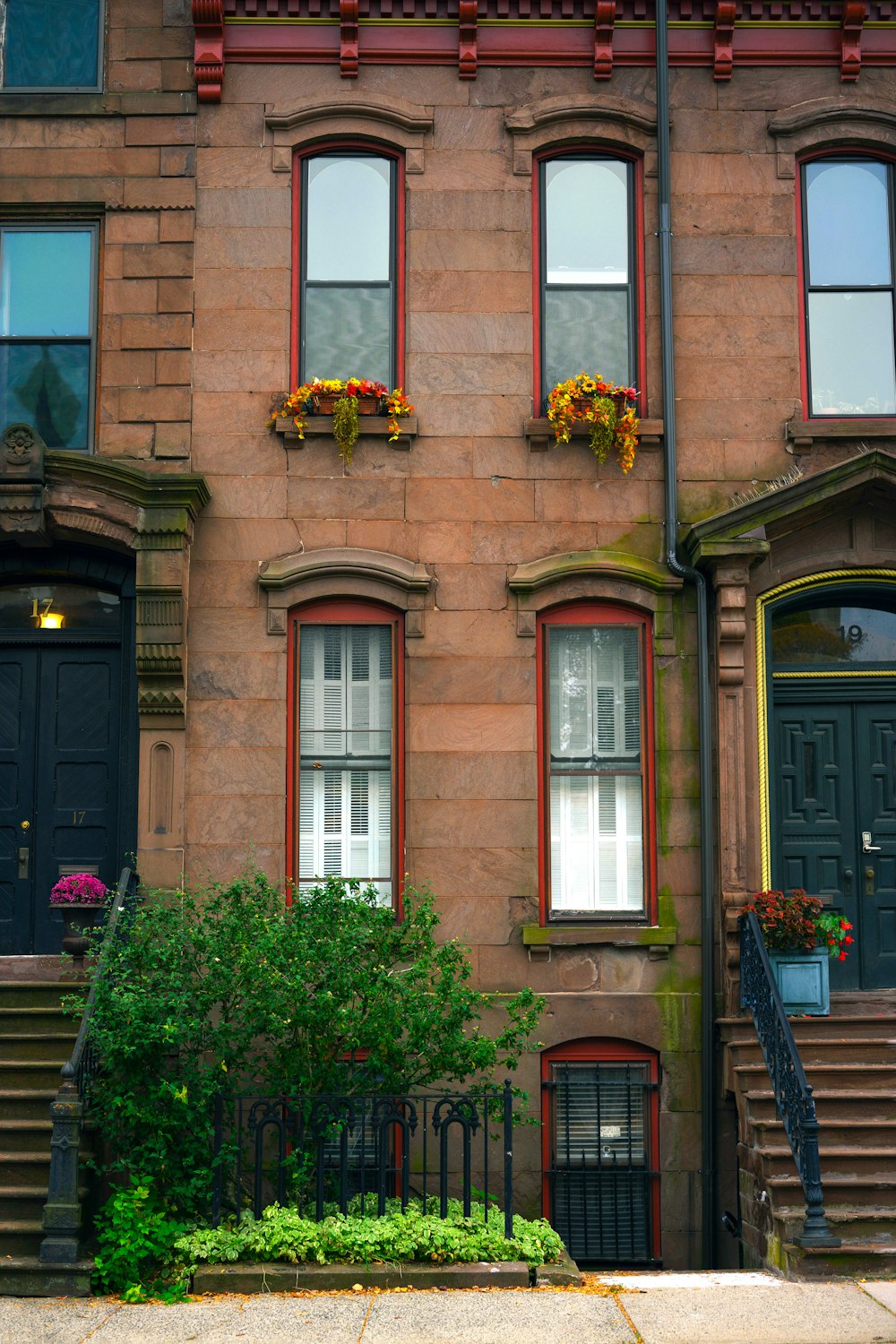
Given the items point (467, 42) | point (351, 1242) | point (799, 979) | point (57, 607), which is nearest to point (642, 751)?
point (799, 979)

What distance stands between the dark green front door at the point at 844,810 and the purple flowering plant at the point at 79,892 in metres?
5.16

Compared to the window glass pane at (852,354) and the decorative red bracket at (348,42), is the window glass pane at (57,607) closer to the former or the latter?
the decorative red bracket at (348,42)

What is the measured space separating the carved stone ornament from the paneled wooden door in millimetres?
1071

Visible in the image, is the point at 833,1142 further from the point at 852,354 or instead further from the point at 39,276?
the point at 39,276

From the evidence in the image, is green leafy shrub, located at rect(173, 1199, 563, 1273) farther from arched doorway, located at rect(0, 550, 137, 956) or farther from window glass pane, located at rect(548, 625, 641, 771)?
A: window glass pane, located at rect(548, 625, 641, 771)

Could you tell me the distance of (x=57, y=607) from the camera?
11.9 m

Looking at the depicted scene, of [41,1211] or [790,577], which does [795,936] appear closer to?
[790,577]

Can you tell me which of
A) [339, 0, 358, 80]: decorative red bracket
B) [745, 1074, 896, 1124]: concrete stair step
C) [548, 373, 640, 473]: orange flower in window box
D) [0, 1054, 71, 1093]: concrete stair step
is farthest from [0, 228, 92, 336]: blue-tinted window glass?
[745, 1074, 896, 1124]: concrete stair step

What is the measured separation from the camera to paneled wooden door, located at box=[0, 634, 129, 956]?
11484mm

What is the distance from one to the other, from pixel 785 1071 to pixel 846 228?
6.92 metres

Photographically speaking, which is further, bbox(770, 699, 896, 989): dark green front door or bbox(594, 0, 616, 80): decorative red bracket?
bbox(594, 0, 616, 80): decorative red bracket

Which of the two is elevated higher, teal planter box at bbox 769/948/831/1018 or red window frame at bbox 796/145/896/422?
red window frame at bbox 796/145/896/422

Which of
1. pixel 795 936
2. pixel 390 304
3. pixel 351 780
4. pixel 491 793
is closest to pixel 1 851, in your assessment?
pixel 351 780

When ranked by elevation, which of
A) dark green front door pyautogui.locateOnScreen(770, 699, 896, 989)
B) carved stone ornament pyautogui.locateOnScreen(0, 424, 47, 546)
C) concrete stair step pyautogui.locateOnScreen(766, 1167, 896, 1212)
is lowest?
concrete stair step pyautogui.locateOnScreen(766, 1167, 896, 1212)
